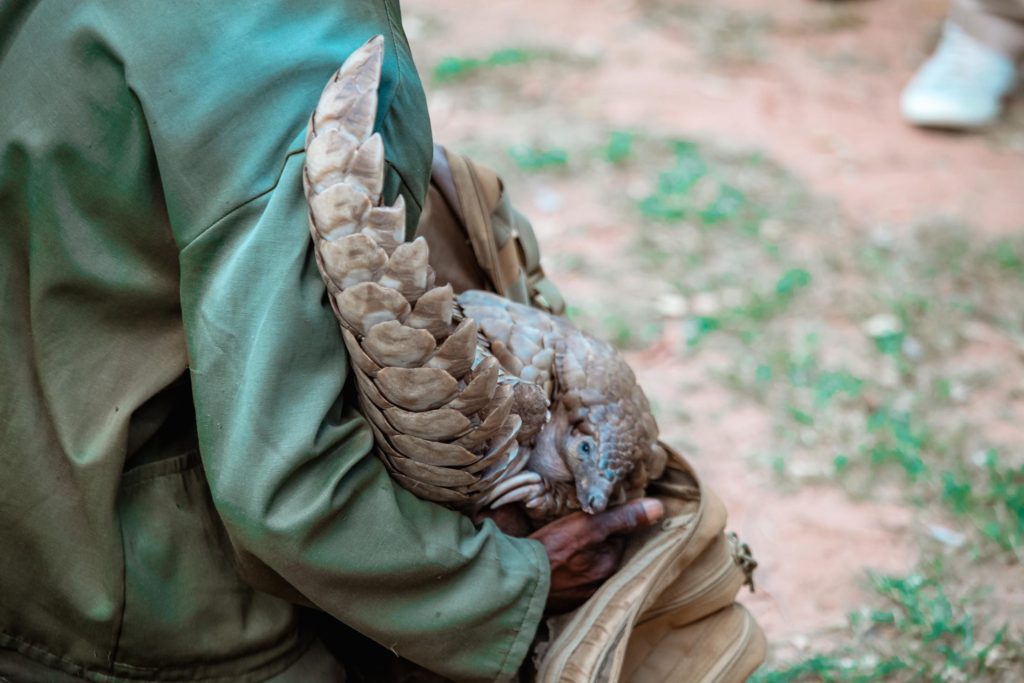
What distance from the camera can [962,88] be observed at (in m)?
6.23

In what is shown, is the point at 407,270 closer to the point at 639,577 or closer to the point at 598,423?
the point at 598,423

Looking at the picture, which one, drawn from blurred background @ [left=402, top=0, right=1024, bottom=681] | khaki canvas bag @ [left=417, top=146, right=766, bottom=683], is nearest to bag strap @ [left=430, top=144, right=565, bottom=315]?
khaki canvas bag @ [left=417, top=146, right=766, bottom=683]

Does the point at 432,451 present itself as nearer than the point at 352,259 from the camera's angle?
No

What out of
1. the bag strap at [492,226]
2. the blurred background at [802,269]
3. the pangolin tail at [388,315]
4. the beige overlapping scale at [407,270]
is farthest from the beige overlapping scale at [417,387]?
the blurred background at [802,269]

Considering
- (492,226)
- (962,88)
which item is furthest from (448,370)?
(962,88)

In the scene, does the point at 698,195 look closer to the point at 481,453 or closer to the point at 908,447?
the point at 908,447

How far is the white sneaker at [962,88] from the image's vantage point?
621cm

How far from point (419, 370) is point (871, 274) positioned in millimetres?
3638

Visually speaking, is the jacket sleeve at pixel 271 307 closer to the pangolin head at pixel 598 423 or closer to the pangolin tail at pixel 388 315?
the pangolin tail at pixel 388 315

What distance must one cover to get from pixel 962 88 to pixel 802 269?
7.00 ft

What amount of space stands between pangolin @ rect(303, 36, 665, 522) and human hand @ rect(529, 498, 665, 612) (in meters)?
0.04

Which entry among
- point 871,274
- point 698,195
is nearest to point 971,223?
point 871,274

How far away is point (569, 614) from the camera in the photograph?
2.20 m

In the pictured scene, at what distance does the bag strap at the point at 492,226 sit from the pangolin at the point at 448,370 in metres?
0.26
